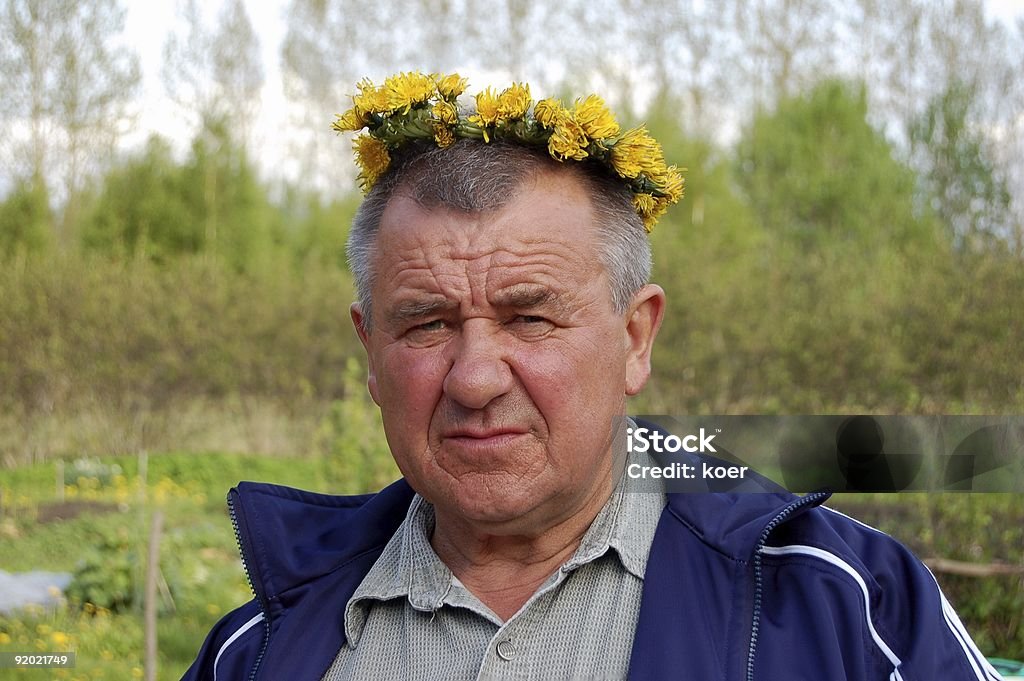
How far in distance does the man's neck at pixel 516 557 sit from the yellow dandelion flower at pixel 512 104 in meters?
0.65

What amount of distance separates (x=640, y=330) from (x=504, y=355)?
1.03 feet

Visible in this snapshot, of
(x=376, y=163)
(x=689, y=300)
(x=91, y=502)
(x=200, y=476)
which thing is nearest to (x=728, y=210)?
(x=689, y=300)

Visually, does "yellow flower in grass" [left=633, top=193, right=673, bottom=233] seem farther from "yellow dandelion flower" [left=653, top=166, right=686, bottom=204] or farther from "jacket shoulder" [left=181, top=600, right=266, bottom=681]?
"jacket shoulder" [left=181, top=600, right=266, bottom=681]

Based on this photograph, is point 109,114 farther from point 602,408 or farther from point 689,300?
point 602,408

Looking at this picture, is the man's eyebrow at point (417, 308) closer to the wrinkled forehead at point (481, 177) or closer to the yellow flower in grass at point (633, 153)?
the wrinkled forehead at point (481, 177)

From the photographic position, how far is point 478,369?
158 centimetres

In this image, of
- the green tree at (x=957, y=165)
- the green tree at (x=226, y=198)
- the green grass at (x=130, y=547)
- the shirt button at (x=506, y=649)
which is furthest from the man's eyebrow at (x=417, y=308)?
the green tree at (x=226, y=198)

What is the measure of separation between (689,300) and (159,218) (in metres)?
4.98

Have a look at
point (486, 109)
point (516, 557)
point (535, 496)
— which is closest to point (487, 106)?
point (486, 109)

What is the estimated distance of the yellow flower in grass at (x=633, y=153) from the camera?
171 cm

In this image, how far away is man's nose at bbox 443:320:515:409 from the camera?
158cm

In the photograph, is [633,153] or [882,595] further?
[633,153]

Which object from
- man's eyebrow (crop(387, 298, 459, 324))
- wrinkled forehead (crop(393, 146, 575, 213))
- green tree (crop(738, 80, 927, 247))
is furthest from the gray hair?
green tree (crop(738, 80, 927, 247))

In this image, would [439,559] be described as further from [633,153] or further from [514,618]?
[633,153]
